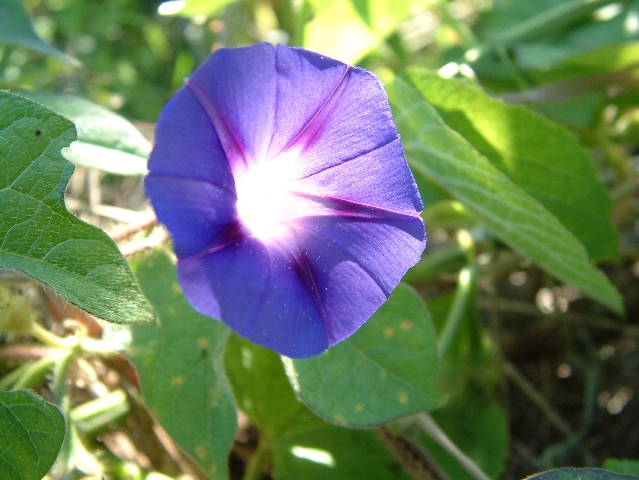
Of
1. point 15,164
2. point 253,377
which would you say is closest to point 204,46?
point 253,377

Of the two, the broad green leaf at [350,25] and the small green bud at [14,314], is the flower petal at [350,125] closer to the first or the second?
the small green bud at [14,314]

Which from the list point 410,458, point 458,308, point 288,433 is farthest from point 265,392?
point 458,308

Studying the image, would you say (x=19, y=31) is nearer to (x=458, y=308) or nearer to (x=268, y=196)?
(x=268, y=196)

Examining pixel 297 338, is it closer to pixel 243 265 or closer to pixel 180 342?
pixel 243 265

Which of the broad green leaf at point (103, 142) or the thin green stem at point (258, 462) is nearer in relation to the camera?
the broad green leaf at point (103, 142)

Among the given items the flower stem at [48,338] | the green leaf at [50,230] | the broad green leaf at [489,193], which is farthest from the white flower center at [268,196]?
the flower stem at [48,338]

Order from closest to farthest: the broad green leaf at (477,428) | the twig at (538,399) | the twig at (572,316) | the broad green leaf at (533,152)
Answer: the broad green leaf at (533,152)
the broad green leaf at (477,428)
the twig at (538,399)
the twig at (572,316)

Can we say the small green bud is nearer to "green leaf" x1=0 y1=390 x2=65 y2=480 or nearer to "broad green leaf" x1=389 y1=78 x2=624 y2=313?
"green leaf" x1=0 y1=390 x2=65 y2=480
